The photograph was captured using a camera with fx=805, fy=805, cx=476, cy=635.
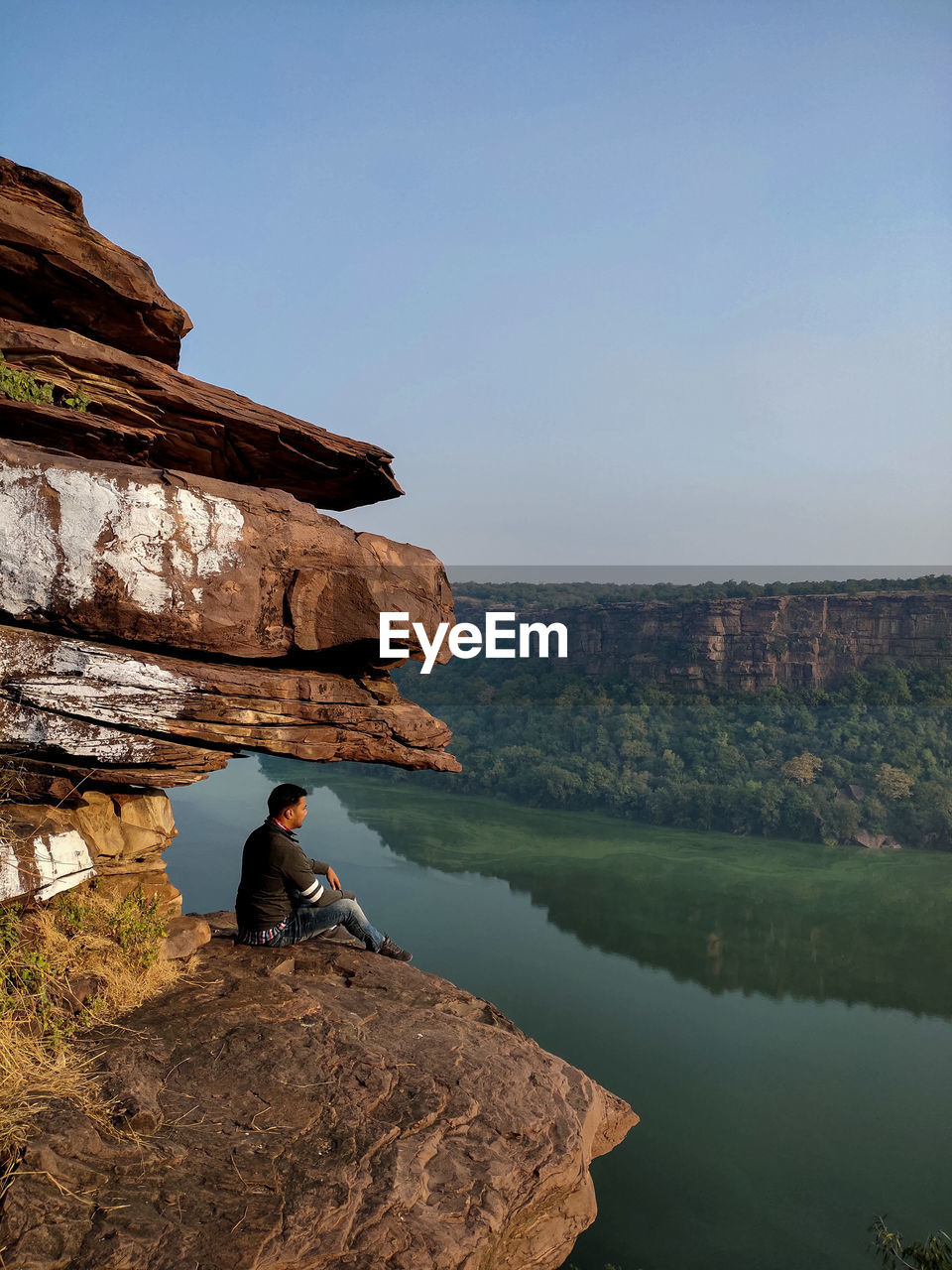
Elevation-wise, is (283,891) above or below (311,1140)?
above

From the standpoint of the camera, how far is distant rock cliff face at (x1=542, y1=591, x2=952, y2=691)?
48.4 metres

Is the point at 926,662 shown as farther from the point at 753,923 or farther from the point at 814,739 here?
the point at 753,923

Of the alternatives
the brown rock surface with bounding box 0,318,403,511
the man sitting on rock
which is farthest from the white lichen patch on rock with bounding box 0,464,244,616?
the man sitting on rock

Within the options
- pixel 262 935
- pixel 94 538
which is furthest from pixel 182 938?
pixel 94 538

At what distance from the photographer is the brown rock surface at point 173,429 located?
20.4 feet

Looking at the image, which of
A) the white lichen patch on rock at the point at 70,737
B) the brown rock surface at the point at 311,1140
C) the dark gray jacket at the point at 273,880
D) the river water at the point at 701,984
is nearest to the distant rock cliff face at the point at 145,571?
the white lichen patch on rock at the point at 70,737

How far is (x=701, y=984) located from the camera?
23844 millimetres

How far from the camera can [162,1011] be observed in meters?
5.20

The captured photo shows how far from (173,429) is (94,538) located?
6.72ft

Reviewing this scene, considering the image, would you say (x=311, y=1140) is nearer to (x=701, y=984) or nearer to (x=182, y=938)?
(x=182, y=938)

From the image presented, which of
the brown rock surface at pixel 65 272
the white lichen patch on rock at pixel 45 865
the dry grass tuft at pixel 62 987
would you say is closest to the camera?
the dry grass tuft at pixel 62 987

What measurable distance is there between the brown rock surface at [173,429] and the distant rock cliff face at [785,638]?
1835 inches

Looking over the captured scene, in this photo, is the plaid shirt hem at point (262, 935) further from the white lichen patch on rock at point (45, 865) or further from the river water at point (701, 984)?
the river water at point (701, 984)

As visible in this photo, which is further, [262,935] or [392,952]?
[392,952]
